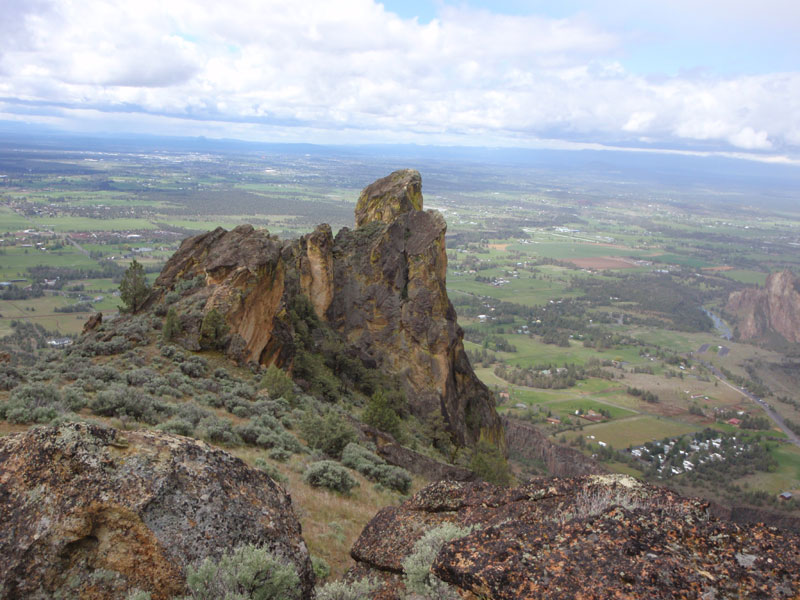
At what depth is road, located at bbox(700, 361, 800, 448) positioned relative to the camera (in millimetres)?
83125

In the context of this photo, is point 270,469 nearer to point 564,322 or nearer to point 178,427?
point 178,427

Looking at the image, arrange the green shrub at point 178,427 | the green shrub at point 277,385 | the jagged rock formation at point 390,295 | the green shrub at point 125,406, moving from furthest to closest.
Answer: the jagged rock formation at point 390,295
the green shrub at point 277,385
the green shrub at point 125,406
the green shrub at point 178,427

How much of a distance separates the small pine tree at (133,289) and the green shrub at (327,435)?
13667 millimetres

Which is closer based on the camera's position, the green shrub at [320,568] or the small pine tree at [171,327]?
the green shrub at [320,568]

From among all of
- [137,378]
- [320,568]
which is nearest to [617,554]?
[320,568]

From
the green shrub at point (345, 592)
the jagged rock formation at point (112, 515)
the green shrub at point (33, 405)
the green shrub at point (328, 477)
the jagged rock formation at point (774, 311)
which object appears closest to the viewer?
the jagged rock formation at point (112, 515)

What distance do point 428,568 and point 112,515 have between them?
13.1 feet

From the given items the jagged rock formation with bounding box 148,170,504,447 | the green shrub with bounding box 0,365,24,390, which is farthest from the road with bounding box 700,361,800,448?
the green shrub with bounding box 0,365,24,390

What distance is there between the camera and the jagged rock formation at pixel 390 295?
3150cm

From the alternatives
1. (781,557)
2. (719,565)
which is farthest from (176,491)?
(781,557)

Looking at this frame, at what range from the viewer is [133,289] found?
89.7 feet

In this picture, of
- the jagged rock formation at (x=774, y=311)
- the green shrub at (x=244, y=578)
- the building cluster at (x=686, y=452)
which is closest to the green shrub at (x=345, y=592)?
the green shrub at (x=244, y=578)

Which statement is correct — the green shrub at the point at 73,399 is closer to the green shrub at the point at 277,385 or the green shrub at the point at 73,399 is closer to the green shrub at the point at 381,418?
the green shrub at the point at 277,385

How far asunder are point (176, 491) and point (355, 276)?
32055mm
